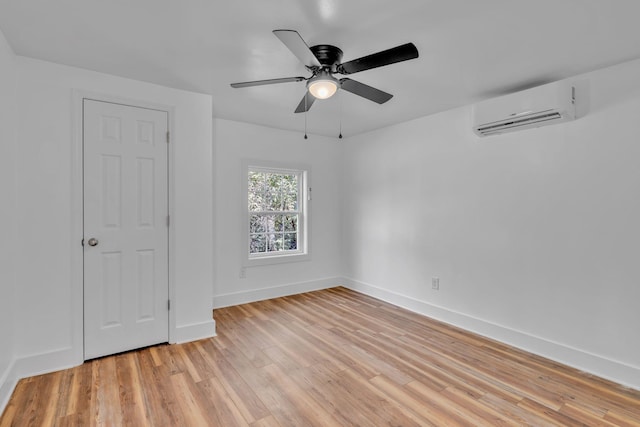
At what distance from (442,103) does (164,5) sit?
267 centimetres

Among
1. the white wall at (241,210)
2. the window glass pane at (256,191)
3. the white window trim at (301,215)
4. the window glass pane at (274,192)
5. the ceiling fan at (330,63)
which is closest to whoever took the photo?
the ceiling fan at (330,63)

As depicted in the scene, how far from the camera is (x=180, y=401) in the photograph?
211 cm

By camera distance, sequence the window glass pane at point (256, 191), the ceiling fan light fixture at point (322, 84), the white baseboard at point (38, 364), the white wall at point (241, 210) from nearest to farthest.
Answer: the ceiling fan light fixture at point (322, 84) < the white baseboard at point (38, 364) < the white wall at point (241, 210) < the window glass pane at point (256, 191)

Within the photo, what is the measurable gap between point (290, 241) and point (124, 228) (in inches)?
93.7

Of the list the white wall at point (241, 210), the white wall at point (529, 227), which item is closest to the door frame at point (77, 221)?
the white wall at point (241, 210)

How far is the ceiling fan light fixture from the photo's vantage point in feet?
6.81

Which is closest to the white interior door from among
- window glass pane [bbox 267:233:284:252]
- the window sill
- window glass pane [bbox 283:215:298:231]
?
the window sill

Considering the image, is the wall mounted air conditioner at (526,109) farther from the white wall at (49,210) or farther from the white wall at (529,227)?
the white wall at (49,210)

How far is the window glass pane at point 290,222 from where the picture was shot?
15.6 ft

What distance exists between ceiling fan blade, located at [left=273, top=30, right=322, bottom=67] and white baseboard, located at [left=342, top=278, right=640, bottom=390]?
2.91 m

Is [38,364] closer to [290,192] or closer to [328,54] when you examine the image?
[328,54]

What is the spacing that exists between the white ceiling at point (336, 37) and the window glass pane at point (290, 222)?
84.4 inches

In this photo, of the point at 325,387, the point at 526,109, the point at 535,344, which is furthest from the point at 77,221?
the point at 535,344

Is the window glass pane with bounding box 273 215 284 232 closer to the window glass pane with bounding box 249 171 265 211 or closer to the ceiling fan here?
the window glass pane with bounding box 249 171 265 211
